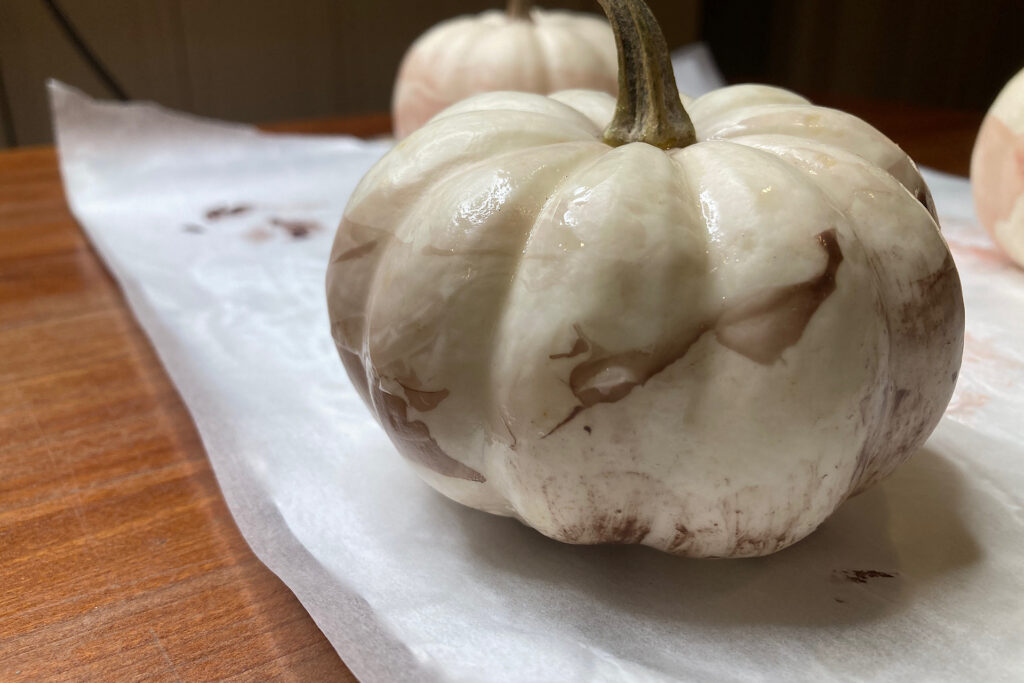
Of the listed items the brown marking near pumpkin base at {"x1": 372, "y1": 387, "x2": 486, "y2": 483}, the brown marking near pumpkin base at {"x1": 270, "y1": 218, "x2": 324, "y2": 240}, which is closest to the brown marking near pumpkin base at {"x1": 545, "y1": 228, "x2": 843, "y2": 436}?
the brown marking near pumpkin base at {"x1": 372, "y1": 387, "x2": 486, "y2": 483}

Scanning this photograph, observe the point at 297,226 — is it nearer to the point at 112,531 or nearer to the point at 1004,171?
the point at 112,531

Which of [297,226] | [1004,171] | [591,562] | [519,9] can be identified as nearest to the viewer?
[591,562]

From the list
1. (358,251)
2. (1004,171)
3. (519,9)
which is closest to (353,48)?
(519,9)

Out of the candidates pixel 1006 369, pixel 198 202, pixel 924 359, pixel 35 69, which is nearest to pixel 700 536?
pixel 924 359

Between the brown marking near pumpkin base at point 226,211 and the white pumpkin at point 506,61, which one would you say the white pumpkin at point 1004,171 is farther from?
the brown marking near pumpkin base at point 226,211

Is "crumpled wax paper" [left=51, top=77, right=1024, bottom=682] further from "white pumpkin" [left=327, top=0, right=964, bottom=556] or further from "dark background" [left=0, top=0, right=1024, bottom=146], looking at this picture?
"dark background" [left=0, top=0, right=1024, bottom=146]

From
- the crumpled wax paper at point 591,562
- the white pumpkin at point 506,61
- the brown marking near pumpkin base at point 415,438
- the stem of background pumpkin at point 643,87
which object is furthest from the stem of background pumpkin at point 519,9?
the brown marking near pumpkin base at point 415,438

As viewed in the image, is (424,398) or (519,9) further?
(519,9)
